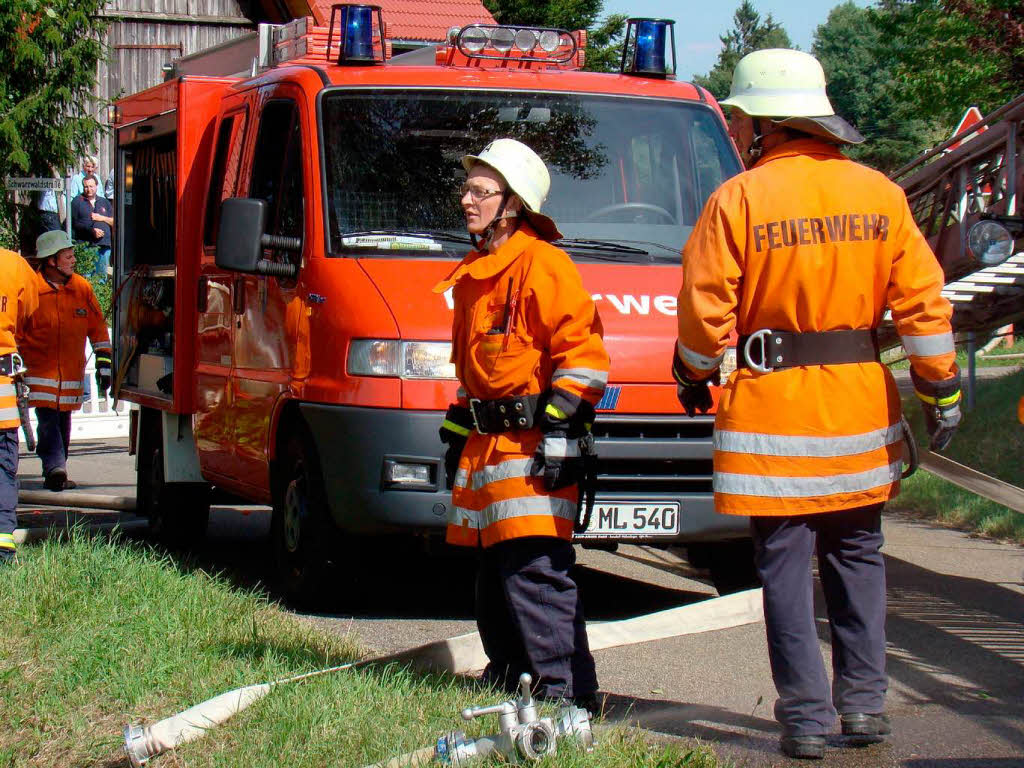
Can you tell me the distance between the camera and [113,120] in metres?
9.92

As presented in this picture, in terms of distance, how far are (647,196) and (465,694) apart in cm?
301

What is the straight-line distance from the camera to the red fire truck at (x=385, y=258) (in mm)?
6078

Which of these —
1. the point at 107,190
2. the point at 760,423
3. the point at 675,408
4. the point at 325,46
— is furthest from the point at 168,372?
the point at 107,190

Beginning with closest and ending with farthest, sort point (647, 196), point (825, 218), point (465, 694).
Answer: point (825, 218)
point (465, 694)
point (647, 196)

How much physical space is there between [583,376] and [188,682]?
1689mm

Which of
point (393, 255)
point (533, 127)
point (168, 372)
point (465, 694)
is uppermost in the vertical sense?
point (533, 127)

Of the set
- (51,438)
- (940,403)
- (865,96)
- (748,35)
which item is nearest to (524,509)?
(940,403)

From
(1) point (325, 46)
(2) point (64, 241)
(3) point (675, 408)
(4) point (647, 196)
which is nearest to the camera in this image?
(3) point (675, 408)

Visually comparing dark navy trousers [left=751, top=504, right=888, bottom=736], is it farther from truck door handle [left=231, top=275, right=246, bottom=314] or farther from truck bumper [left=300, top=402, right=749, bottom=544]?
truck door handle [left=231, top=275, right=246, bottom=314]

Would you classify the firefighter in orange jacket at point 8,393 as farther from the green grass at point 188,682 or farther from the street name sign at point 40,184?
the street name sign at point 40,184

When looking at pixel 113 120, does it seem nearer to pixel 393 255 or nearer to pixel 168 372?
pixel 168 372

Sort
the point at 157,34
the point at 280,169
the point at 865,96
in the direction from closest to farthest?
the point at 280,169, the point at 157,34, the point at 865,96

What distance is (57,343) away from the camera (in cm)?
1186

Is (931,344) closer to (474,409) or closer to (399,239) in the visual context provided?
(474,409)
